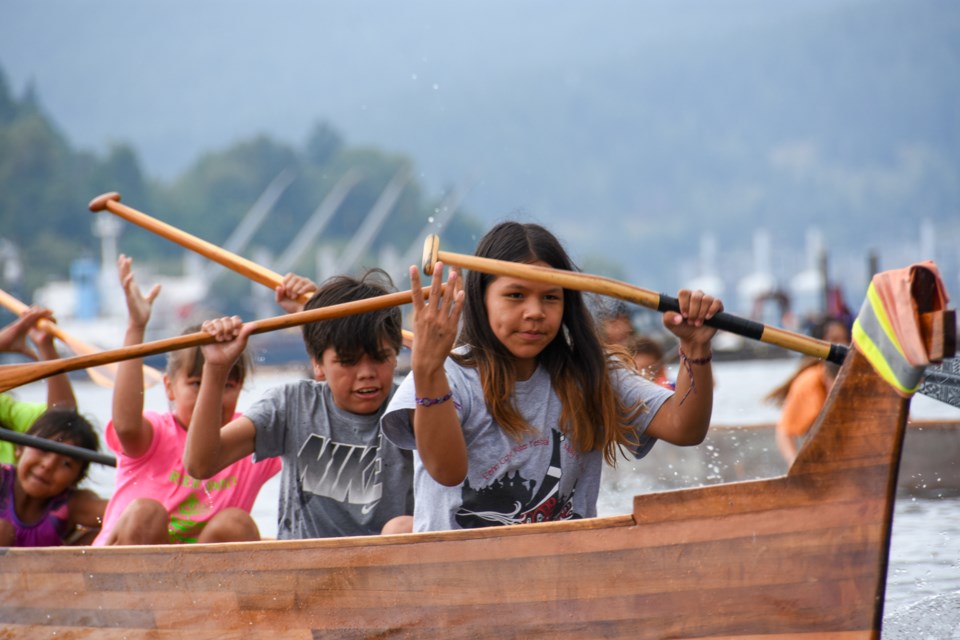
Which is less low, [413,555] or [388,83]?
[388,83]

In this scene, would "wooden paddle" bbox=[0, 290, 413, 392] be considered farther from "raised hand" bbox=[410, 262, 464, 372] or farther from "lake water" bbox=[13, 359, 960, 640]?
"lake water" bbox=[13, 359, 960, 640]

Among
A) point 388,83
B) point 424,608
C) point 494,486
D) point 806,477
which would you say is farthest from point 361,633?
point 388,83

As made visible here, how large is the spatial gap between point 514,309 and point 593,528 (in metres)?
0.54

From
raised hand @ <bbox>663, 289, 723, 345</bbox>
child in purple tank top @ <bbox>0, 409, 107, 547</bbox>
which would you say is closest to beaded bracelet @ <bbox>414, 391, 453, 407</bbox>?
raised hand @ <bbox>663, 289, 723, 345</bbox>

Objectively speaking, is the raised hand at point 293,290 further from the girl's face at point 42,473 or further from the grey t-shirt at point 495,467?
the grey t-shirt at point 495,467

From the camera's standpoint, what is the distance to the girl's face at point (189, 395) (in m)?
3.49

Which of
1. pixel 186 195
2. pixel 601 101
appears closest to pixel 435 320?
pixel 186 195

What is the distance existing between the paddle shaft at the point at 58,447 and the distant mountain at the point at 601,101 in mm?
84111

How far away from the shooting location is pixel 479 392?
106 inches

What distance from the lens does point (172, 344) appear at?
114 inches

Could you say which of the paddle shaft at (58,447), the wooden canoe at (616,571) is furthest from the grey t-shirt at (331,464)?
the paddle shaft at (58,447)

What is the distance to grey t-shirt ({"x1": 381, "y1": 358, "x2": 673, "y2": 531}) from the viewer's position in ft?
8.73

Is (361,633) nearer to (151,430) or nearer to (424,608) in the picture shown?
(424,608)

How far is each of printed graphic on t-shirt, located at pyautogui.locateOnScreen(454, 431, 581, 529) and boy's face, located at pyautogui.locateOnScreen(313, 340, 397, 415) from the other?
1.78ft
